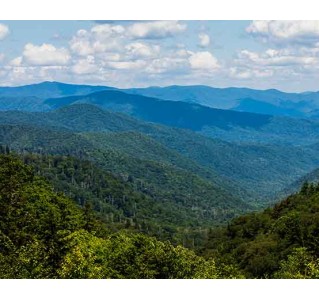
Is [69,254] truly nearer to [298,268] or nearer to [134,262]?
[134,262]

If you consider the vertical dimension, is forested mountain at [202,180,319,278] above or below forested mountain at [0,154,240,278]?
below

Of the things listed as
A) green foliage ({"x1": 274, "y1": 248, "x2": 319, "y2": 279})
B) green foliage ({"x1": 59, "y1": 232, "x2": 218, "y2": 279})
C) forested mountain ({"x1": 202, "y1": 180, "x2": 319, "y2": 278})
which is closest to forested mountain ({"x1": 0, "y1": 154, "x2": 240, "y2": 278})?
green foliage ({"x1": 59, "y1": 232, "x2": 218, "y2": 279})

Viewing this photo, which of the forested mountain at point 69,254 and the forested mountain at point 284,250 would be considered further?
the forested mountain at point 284,250

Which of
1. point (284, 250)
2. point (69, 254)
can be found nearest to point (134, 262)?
point (69, 254)

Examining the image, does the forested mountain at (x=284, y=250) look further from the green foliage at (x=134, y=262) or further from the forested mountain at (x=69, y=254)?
the green foliage at (x=134, y=262)

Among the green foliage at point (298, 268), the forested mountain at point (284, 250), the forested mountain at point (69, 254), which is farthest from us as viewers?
the forested mountain at point (284, 250)

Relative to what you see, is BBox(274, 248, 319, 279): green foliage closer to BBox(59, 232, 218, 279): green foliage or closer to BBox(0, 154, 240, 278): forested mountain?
BBox(0, 154, 240, 278): forested mountain

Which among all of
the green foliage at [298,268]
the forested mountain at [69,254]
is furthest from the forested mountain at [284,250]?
the forested mountain at [69,254]

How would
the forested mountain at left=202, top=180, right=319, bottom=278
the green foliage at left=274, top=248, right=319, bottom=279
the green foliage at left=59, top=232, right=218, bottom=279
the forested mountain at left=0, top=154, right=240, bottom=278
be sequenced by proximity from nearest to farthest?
the forested mountain at left=0, top=154, right=240, bottom=278 < the green foliage at left=274, top=248, right=319, bottom=279 < the green foliage at left=59, top=232, right=218, bottom=279 < the forested mountain at left=202, top=180, right=319, bottom=278
